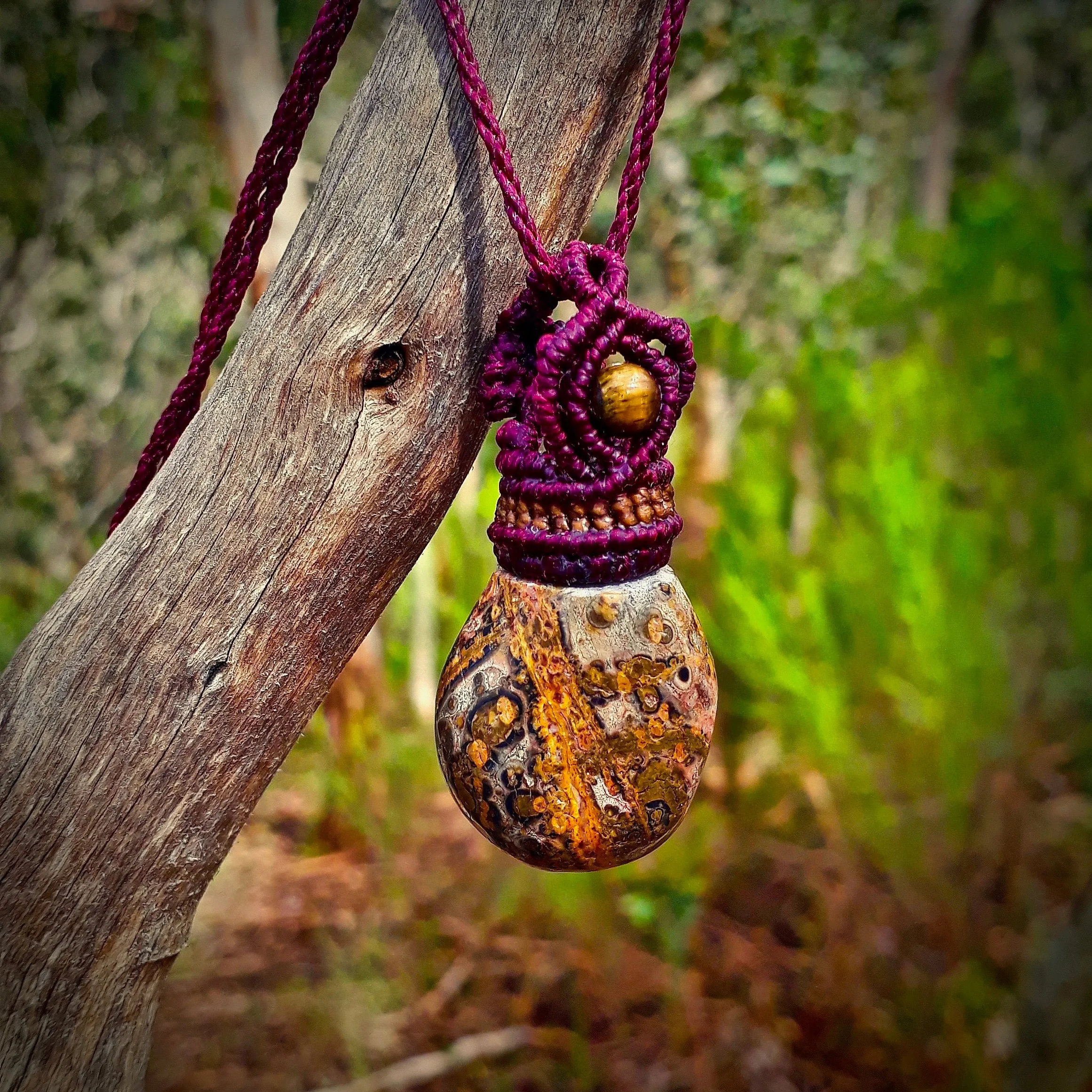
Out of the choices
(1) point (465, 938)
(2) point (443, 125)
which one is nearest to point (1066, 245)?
(1) point (465, 938)

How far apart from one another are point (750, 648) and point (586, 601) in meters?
1.58

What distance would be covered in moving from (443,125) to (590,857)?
2.18 ft

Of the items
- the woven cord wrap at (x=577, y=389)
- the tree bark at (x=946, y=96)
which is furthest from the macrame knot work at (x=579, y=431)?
the tree bark at (x=946, y=96)

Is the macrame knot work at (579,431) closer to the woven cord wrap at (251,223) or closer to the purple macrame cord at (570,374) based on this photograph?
the purple macrame cord at (570,374)

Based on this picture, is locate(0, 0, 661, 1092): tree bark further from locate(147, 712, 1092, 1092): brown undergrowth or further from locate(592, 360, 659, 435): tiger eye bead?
locate(147, 712, 1092, 1092): brown undergrowth

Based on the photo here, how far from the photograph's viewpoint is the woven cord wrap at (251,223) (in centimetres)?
91

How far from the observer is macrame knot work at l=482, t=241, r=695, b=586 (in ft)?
2.69

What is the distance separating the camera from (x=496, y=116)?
2.73ft

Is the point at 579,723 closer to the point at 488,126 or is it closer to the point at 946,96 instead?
the point at 488,126

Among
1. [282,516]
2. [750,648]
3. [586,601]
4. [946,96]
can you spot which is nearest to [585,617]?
[586,601]

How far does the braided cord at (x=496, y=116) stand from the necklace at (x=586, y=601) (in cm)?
1

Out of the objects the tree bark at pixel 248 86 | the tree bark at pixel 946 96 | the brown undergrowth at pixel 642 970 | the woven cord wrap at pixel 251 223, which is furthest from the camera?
the tree bark at pixel 946 96

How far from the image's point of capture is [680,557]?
9.12 feet

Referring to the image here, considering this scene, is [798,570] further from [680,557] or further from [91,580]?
[91,580]
